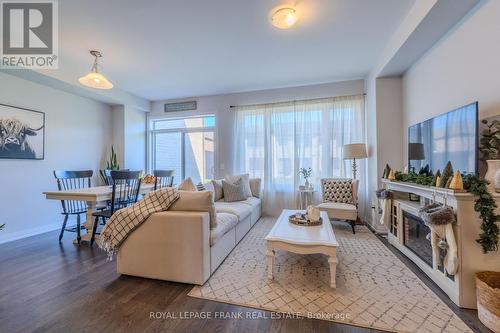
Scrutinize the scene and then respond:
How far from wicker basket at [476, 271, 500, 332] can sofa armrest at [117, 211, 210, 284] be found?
2.08 meters

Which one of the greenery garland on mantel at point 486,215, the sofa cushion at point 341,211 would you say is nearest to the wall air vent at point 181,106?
the sofa cushion at point 341,211

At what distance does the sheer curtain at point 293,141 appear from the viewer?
4.31m

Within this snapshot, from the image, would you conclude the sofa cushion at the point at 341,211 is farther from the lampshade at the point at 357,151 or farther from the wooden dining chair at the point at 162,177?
the wooden dining chair at the point at 162,177

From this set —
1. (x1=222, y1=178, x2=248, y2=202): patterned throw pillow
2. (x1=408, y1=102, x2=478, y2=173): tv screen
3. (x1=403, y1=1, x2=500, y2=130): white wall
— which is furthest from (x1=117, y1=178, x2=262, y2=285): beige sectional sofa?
(x1=403, y1=1, x2=500, y2=130): white wall

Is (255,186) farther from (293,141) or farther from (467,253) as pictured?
(467,253)

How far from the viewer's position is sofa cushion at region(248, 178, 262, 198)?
4.58 m

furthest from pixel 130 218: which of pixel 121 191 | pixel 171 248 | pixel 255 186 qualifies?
pixel 255 186

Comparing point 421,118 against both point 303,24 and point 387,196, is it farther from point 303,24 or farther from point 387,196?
point 303,24

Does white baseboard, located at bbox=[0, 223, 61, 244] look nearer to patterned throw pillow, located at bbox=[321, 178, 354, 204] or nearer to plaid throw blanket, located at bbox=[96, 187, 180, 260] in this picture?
plaid throw blanket, located at bbox=[96, 187, 180, 260]

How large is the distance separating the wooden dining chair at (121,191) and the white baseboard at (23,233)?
49.8 inches

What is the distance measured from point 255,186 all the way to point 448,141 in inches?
122

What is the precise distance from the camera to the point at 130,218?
6.98ft

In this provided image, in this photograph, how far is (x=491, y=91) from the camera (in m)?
1.94

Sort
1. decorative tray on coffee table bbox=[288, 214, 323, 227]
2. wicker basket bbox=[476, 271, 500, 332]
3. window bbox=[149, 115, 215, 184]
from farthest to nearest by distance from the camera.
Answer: window bbox=[149, 115, 215, 184]
decorative tray on coffee table bbox=[288, 214, 323, 227]
wicker basket bbox=[476, 271, 500, 332]
